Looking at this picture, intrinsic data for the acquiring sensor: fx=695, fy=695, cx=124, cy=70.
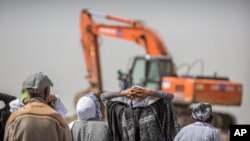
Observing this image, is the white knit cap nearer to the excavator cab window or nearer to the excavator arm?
the excavator cab window

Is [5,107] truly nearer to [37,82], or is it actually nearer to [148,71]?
[37,82]

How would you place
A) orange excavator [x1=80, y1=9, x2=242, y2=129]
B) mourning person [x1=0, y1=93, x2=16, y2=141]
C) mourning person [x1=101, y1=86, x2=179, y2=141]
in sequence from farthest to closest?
orange excavator [x1=80, y1=9, x2=242, y2=129] → mourning person [x1=0, y1=93, x2=16, y2=141] → mourning person [x1=101, y1=86, x2=179, y2=141]

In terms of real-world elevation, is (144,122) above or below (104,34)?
below

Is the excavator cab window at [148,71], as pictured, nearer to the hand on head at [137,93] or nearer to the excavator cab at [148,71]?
the excavator cab at [148,71]

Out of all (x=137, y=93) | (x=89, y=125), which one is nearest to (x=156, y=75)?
(x=137, y=93)

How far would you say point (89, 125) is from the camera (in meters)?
5.12

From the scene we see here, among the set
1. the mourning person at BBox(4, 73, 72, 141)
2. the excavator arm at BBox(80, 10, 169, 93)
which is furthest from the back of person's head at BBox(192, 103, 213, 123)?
the excavator arm at BBox(80, 10, 169, 93)

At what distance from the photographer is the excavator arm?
55.6 feet

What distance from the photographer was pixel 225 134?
15234mm

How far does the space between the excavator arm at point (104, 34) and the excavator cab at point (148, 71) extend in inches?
33.6

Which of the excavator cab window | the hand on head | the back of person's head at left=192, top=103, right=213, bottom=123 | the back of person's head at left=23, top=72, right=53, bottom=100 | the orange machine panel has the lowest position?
the orange machine panel

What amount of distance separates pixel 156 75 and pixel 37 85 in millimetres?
11460

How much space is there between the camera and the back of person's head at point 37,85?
4.57m

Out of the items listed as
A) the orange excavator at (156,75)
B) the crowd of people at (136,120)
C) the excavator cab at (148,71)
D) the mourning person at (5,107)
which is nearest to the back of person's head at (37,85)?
the crowd of people at (136,120)
